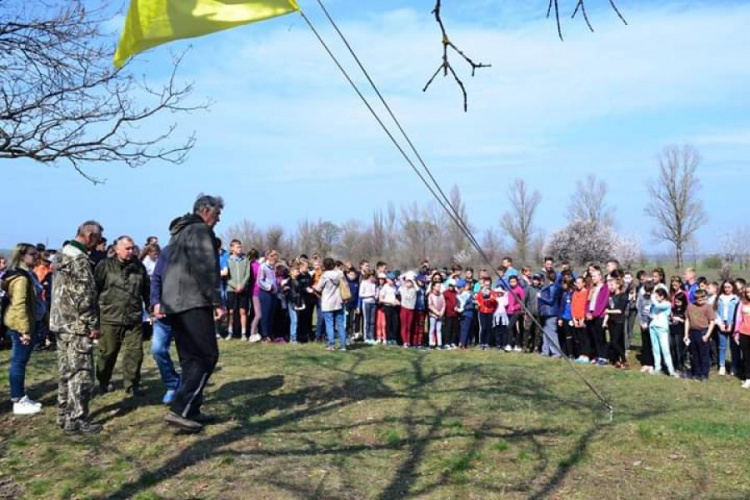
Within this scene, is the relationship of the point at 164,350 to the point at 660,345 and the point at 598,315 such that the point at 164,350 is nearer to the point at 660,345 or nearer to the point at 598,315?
the point at 598,315

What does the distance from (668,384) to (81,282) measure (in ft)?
29.0

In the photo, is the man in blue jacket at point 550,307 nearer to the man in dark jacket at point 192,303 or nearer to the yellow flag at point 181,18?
the man in dark jacket at point 192,303

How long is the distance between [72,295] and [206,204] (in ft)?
5.08

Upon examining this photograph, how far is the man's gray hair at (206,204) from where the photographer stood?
6.68 meters

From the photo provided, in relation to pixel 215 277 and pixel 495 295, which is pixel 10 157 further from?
pixel 495 295

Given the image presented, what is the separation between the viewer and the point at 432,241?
5784cm

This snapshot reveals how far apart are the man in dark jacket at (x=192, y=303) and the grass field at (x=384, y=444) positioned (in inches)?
21.6

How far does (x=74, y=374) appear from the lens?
6598 millimetres

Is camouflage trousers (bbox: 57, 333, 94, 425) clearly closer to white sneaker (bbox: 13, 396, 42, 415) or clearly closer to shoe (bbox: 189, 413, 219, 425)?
white sneaker (bbox: 13, 396, 42, 415)

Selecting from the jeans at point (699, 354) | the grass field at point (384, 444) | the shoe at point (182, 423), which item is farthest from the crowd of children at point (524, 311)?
the shoe at point (182, 423)

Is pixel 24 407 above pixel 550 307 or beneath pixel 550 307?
beneath

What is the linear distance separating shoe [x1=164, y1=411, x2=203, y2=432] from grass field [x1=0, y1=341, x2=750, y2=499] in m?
0.11

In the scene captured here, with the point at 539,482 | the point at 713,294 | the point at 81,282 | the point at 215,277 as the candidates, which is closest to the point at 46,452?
the point at 81,282

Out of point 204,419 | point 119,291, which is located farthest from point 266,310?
point 204,419
